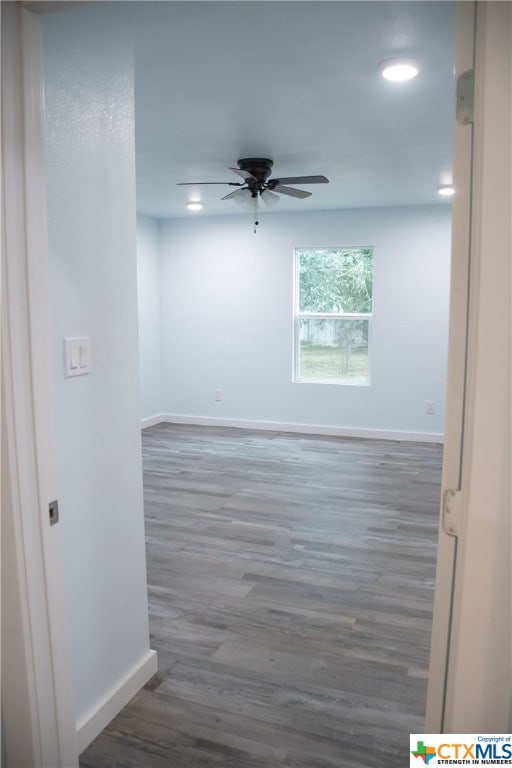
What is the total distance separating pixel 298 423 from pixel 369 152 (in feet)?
11.6

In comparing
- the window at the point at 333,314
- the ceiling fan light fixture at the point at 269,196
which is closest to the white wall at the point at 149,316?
the window at the point at 333,314

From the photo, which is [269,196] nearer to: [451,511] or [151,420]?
[451,511]

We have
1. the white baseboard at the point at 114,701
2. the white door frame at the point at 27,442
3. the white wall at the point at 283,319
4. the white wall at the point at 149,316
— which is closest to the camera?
the white door frame at the point at 27,442

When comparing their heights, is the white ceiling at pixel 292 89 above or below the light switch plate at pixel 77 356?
above

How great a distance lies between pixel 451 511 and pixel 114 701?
4.95ft

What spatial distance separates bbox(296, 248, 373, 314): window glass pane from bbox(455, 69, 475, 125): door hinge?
525cm

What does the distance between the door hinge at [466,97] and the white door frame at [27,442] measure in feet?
3.01

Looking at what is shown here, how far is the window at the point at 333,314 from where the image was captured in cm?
636

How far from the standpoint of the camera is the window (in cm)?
636

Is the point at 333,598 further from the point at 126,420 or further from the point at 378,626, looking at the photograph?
the point at 126,420

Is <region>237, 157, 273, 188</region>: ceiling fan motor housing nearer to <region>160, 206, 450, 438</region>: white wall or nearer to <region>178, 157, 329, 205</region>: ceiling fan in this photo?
<region>178, 157, 329, 205</region>: ceiling fan

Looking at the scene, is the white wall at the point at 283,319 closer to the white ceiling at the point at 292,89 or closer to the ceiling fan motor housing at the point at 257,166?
the white ceiling at the point at 292,89

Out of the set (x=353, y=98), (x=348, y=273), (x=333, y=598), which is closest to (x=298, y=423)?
(x=348, y=273)

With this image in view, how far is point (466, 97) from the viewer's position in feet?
3.59
